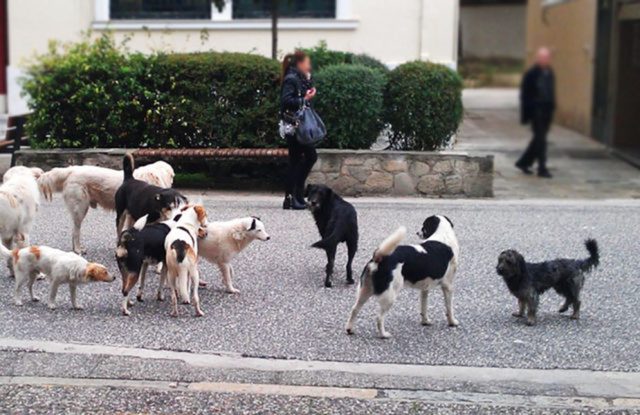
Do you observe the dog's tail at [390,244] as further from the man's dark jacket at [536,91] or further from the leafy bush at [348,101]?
the leafy bush at [348,101]

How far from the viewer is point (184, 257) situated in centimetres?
716

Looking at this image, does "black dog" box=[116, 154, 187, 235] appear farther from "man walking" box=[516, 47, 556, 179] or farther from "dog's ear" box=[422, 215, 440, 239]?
"man walking" box=[516, 47, 556, 179]

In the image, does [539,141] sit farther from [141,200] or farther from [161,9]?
[161,9]

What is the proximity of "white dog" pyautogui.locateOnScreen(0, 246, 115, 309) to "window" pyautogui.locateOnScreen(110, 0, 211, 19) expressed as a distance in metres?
10.6

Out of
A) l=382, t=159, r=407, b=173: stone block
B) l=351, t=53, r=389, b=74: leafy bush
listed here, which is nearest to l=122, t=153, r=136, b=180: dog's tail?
l=382, t=159, r=407, b=173: stone block

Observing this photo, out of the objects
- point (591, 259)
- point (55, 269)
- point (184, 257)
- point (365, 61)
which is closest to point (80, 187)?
point (55, 269)

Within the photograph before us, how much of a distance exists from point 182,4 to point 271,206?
7.12 meters

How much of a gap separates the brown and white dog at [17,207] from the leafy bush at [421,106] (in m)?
5.66

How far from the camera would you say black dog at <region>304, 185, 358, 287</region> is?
26.8 ft

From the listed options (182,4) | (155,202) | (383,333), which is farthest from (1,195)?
(182,4)

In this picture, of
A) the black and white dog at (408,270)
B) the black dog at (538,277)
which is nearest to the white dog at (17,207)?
the black and white dog at (408,270)

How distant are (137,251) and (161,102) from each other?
230 inches

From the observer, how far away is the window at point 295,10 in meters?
17.2

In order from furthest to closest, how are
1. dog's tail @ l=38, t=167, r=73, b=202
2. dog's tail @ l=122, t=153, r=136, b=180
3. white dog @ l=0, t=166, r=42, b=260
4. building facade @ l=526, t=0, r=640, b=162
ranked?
1. building facade @ l=526, t=0, r=640, b=162
2. dog's tail @ l=38, t=167, r=73, b=202
3. dog's tail @ l=122, t=153, r=136, b=180
4. white dog @ l=0, t=166, r=42, b=260
